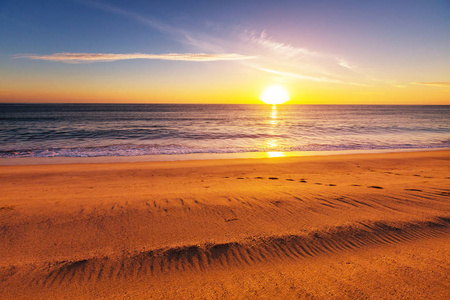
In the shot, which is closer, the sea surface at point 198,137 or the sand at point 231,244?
the sand at point 231,244

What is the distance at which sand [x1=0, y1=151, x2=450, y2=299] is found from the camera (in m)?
2.94

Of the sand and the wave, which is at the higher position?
the sand

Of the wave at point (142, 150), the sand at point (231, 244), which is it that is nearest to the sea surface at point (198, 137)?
the wave at point (142, 150)

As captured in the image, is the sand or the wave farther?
the wave

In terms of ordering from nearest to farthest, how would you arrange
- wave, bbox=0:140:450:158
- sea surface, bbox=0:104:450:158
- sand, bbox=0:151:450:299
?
1. sand, bbox=0:151:450:299
2. wave, bbox=0:140:450:158
3. sea surface, bbox=0:104:450:158

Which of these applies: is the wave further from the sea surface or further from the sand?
the sand

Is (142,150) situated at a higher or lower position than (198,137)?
lower

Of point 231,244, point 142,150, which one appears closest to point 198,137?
point 142,150

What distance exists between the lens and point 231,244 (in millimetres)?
3830

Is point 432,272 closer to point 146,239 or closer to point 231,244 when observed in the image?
point 231,244

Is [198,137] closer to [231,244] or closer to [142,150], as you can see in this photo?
[142,150]

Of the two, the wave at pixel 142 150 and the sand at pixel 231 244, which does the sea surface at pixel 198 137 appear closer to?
the wave at pixel 142 150

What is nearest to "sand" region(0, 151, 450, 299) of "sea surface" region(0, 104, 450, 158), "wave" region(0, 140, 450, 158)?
"wave" region(0, 140, 450, 158)

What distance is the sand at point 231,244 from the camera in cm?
294
